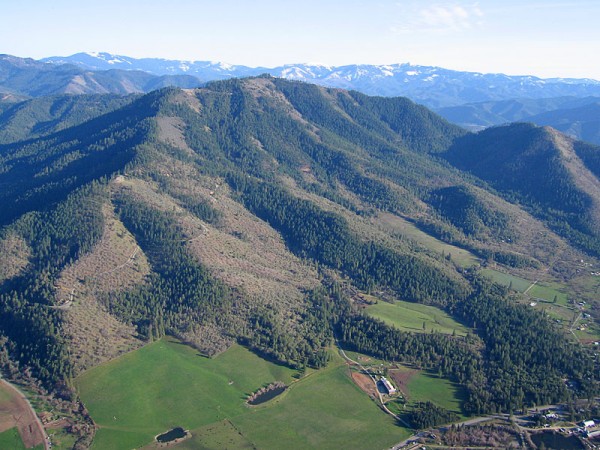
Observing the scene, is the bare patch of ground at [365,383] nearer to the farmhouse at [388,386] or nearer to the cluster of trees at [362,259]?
the farmhouse at [388,386]

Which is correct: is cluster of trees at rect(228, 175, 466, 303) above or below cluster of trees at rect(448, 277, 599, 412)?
above

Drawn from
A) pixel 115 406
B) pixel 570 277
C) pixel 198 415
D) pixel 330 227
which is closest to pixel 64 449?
pixel 115 406

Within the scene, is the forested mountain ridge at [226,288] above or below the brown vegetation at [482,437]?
above

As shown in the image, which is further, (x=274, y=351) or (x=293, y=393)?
(x=274, y=351)

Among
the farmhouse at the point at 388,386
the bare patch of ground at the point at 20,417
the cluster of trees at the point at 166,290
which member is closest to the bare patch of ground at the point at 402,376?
the farmhouse at the point at 388,386

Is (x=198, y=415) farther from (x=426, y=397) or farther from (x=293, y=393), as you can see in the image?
(x=426, y=397)

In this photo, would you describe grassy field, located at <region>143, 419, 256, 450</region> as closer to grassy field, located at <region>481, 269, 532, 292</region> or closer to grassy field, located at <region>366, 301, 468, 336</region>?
grassy field, located at <region>366, 301, 468, 336</region>

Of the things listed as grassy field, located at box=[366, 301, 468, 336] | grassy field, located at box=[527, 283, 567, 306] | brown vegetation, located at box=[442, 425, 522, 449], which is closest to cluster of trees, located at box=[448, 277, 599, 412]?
grassy field, located at box=[366, 301, 468, 336]
